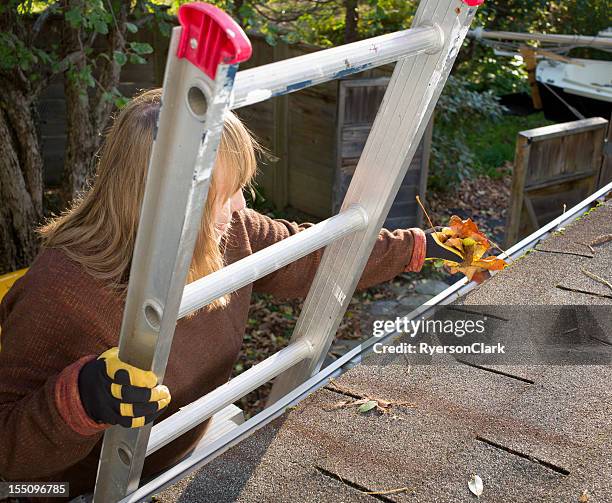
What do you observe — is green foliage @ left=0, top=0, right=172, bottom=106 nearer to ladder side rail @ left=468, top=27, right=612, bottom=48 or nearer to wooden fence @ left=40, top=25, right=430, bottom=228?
wooden fence @ left=40, top=25, right=430, bottom=228

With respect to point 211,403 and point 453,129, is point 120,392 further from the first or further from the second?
point 453,129

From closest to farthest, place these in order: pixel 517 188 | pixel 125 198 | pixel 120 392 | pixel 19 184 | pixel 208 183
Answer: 1. pixel 208 183
2. pixel 120 392
3. pixel 125 198
4. pixel 19 184
5. pixel 517 188

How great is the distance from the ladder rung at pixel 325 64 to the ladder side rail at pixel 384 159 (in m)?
0.04

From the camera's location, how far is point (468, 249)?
201 cm

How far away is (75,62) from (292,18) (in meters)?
3.88

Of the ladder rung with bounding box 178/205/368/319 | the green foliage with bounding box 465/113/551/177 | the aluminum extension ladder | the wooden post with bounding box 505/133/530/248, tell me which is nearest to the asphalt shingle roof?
the aluminum extension ladder

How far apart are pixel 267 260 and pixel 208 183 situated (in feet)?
1.23

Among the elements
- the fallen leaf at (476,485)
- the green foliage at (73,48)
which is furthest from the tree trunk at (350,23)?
the fallen leaf at (476,485)

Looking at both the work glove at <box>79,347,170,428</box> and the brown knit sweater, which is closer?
the work glove at <box>79,347,170,428</box>

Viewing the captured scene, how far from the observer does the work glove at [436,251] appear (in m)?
2.14

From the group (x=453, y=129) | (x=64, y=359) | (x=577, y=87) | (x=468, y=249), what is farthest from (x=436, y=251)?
(x=577, y=87)

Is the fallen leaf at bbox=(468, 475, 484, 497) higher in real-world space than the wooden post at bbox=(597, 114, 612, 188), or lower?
higher

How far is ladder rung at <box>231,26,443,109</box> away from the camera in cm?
93

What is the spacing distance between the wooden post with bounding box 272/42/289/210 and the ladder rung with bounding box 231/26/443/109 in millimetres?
5607
